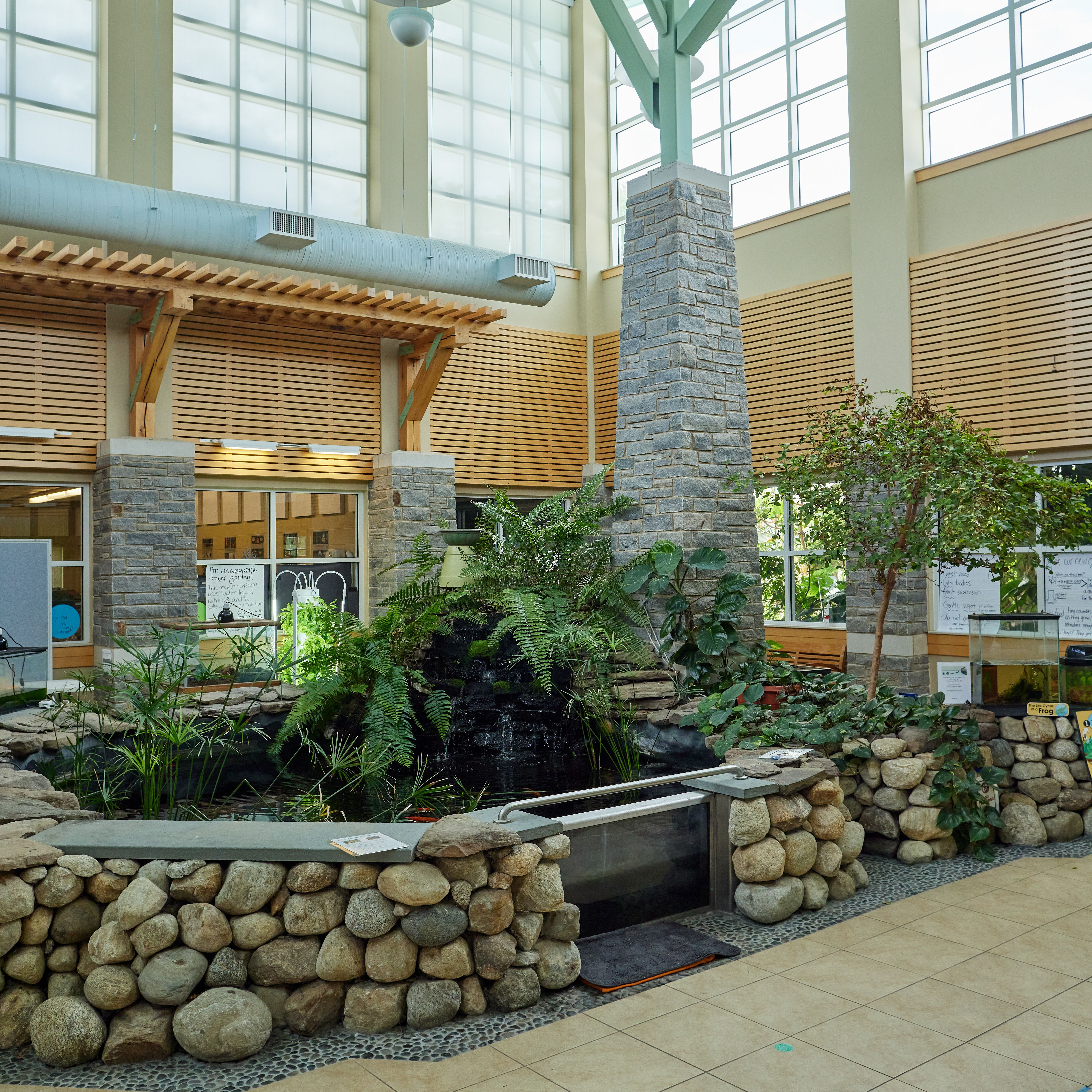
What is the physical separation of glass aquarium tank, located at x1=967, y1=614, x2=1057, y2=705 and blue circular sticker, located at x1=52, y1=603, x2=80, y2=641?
23.5 ft

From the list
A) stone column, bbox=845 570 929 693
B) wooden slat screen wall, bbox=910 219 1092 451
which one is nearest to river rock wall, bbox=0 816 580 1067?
stone column, bbox=845 570 929 693

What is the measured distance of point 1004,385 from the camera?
836cm

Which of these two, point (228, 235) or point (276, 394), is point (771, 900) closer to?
point (228, 235)

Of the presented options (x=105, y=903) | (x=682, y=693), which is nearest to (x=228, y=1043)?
(x=105, y=903)

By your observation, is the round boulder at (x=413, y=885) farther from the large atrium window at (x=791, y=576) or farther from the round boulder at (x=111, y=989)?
the large atrium window at (x=791, y=576)

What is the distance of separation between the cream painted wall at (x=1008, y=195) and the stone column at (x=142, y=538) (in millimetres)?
6940

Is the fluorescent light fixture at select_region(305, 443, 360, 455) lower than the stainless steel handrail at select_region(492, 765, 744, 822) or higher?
higher

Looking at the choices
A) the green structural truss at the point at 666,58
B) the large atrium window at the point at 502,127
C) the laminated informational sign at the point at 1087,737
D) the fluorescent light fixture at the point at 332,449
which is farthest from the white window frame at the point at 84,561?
the laminated informational sign at the point at 1087,737

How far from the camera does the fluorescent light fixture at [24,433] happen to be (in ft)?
27.0

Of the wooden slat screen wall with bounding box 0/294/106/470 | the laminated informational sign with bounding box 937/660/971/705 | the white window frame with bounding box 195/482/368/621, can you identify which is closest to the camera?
the laminated informational sign with bounding box 937/660/971/705

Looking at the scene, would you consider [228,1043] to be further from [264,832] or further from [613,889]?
[613,889]

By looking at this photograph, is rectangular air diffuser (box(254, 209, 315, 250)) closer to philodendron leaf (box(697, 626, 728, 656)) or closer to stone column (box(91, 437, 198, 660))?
stone column (box(91, 437, 198, 660))

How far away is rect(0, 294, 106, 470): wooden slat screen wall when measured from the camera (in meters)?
Result: 8.38

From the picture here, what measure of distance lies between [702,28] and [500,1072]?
7.09 metres
